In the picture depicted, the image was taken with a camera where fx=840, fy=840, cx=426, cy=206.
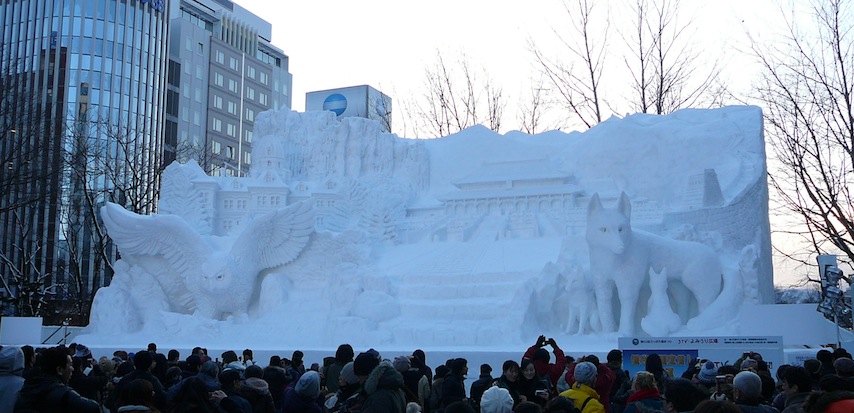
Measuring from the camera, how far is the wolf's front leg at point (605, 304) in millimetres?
14891

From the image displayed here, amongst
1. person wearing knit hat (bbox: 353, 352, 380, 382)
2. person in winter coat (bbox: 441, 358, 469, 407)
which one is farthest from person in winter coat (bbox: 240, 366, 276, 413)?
person in winter coat (bbox: 441, 358, 469, 407)

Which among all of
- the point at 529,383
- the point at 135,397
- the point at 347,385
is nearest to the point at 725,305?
the point at 529,383

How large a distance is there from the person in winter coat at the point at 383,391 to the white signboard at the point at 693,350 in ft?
11.8

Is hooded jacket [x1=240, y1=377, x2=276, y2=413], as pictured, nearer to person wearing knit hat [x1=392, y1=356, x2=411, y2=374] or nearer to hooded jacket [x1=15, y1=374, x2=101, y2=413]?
hooded jacket [x1=15, y1=374, x2=101, y2=413]

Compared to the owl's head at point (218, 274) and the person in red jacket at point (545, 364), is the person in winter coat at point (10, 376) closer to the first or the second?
the person in red jacket at point (545, 364)

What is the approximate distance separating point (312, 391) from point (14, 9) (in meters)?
44.2

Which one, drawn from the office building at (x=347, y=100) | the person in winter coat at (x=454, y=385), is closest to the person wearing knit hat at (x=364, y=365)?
the person in winter coat at (x=454, y=385)

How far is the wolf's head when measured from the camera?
13.6 meters

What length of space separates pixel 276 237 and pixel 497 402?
568 inches

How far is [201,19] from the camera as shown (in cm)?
5012

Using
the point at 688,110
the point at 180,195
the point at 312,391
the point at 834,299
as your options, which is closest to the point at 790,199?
the point at 688,110

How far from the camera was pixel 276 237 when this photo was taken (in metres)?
18.4

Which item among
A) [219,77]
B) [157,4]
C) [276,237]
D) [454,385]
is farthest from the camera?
[219,77]

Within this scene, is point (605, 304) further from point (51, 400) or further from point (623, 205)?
point (51, 400)
